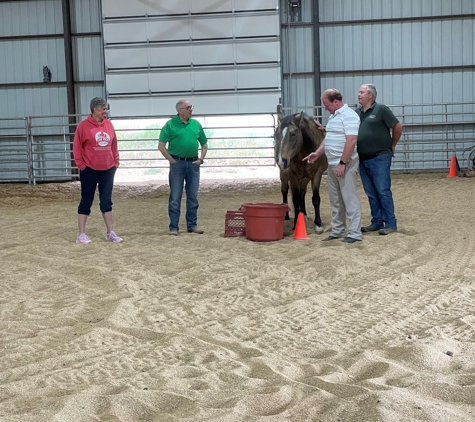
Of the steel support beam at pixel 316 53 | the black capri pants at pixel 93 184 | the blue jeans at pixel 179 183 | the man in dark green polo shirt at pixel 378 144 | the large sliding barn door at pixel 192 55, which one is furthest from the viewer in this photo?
the steel support beam at pixel 316 53

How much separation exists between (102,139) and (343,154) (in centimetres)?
249

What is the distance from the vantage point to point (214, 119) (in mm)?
16812

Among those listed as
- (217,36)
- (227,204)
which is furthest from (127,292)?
(217,36)

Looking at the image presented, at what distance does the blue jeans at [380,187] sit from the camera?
697 centimetres

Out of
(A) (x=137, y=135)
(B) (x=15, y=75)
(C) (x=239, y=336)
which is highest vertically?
(B) (x=15, y=75)

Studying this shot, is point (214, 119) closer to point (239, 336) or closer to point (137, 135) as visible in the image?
point (137, 135)

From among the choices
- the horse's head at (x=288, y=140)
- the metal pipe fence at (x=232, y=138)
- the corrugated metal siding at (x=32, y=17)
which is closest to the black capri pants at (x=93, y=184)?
the horse's head at (x=288, y=140)

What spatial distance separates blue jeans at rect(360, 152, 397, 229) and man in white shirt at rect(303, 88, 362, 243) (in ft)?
1.66

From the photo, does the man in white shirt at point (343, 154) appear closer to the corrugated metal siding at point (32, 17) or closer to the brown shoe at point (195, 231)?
the brown shoe at point (195, 231)

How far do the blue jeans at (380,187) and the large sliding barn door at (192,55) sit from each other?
813 cm

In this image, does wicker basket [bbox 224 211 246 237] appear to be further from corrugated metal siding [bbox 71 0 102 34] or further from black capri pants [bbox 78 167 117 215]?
corrugated metal siding [bbox 71 0 102 34]

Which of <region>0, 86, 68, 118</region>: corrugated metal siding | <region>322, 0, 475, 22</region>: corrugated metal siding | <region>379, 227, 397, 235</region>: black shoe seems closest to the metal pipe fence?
<region>0, 86, 68, 118</region>: corrugated metal siding

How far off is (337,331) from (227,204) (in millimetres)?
7277

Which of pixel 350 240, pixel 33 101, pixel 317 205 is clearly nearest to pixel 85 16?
pixel 33 101
